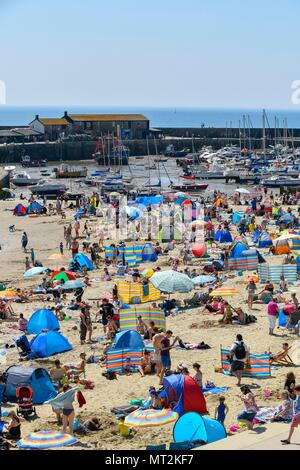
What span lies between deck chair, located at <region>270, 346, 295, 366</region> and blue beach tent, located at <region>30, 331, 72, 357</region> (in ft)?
13.5

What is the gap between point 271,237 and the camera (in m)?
28.4

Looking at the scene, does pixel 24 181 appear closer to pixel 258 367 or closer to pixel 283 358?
pixel 283 358

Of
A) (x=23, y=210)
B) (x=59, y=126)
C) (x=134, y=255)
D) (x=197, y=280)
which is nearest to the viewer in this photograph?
(x=197, y=280)

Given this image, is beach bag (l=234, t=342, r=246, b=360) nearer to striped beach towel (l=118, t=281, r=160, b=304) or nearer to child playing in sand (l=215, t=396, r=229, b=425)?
child playing in sand (l=215, t=396, r=229, b=425)

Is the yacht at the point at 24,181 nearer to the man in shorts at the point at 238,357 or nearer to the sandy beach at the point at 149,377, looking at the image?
the sandy beach at the point at 149,377

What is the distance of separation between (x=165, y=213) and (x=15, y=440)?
890 inches

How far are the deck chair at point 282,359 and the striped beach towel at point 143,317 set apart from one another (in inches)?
119

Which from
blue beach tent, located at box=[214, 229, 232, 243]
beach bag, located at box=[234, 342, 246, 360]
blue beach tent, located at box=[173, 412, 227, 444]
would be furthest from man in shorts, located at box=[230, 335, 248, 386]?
blue beach tent, located at box=[214, 229, 232, 243]

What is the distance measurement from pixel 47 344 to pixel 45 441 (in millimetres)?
5623

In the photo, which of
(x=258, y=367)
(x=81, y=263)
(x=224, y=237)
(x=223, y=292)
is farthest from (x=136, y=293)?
(x=224, y=237)

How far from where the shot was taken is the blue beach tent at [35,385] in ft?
42.5

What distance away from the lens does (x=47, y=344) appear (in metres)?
15.8
